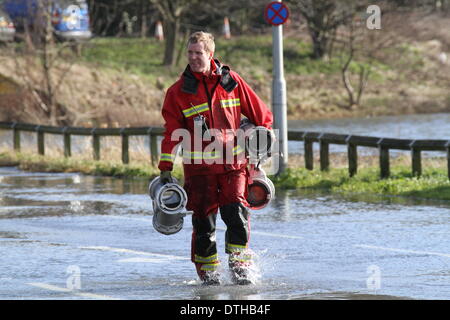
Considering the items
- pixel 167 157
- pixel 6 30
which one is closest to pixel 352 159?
pixel 167 157

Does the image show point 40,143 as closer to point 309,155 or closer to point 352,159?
point 309,155

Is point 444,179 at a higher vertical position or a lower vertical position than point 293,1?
lower

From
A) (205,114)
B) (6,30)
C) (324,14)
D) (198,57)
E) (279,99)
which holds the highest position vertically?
(324,14)

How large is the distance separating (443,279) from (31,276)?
3.30m

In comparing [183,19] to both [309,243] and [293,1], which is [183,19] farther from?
[309,243]

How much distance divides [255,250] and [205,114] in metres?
2.66

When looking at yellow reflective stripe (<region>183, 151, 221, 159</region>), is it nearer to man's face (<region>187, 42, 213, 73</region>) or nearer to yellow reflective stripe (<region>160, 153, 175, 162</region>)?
yellow reflective stripe (<region>160, 153, 175, 162</region>)

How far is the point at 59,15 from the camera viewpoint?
136 feet

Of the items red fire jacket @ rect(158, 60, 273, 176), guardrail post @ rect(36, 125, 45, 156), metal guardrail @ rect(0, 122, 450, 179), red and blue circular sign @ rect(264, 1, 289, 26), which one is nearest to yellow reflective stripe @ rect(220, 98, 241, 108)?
red fire jacket @ rect(158, 60, 273, 176)

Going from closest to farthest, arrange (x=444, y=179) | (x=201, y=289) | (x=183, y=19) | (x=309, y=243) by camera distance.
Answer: (x=201, y=289)
(x=309, y=243)
(x=444, y=179)
(x=183, y=19)

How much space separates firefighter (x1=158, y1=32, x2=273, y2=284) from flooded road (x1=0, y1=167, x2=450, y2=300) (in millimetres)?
289
